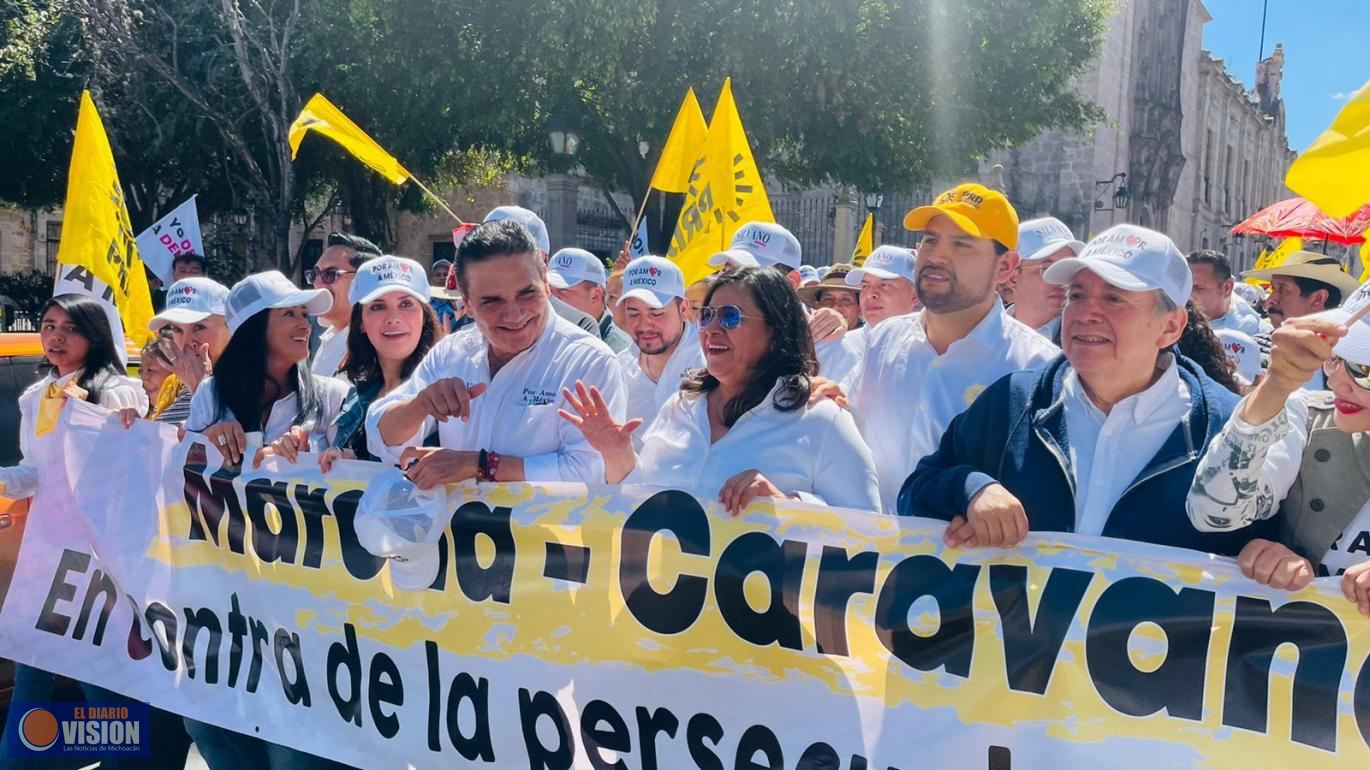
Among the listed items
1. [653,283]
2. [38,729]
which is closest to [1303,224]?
[653,283]

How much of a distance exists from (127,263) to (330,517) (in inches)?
112

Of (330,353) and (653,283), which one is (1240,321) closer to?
(653,283)

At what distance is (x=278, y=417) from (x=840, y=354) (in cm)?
208

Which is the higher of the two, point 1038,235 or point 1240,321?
point 1038,235

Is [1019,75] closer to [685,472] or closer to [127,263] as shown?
[127,263]

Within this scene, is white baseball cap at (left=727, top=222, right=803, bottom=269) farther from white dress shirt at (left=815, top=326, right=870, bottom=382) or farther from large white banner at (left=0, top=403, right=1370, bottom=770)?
large white banner at (left=0, top=403, right=1370, bottom=770)

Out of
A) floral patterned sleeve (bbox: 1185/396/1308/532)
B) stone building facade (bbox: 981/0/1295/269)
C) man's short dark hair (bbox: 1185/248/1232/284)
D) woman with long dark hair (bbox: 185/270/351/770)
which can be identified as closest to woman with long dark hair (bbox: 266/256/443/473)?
woman with long dark hair (bbox: 185/270/351/770)

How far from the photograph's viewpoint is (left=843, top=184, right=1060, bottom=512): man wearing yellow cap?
3322mm

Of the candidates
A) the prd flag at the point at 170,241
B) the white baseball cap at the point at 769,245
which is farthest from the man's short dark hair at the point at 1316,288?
the prd flag at the point at 170,241

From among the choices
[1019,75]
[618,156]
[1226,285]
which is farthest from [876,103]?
[1226,285]

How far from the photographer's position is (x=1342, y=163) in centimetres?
232

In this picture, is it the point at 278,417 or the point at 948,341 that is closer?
the point at 948,341

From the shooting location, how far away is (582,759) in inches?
111

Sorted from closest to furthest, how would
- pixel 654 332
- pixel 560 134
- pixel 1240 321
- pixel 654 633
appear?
pixel 654 633, pixel 654 332, pixel 1240 321, pixel 560 134
